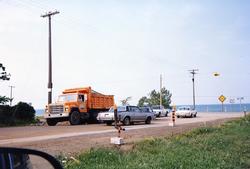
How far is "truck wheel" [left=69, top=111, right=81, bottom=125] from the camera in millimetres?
32656

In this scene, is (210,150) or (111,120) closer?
(210,150)

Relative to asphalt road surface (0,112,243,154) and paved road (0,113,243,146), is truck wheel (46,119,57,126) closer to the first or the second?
paved road (0,113,243,146)

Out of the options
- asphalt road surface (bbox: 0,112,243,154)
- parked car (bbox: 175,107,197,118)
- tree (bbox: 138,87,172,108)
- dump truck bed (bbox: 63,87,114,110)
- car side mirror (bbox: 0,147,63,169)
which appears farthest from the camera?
tree (bbox: 138,87,172,108)

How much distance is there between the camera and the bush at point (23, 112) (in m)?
37.4

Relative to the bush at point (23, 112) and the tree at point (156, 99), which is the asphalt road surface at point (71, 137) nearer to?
the bush at point (23, 112)

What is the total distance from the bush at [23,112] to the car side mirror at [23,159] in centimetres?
3503

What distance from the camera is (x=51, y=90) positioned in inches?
1566

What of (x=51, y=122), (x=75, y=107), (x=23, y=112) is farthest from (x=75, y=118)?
(x=23, y=112)

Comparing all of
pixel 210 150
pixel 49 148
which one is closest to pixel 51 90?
pixel 49 148

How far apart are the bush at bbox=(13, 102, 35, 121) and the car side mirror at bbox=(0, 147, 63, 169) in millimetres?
35033

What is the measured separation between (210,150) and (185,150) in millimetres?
893

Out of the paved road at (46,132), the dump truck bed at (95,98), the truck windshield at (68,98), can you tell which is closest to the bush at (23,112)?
the dump truck bed at (95,98)

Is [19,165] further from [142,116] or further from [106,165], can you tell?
[142,116]

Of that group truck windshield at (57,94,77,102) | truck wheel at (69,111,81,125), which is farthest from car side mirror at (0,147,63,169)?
truck windshield at (57,94,77,102)
